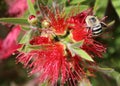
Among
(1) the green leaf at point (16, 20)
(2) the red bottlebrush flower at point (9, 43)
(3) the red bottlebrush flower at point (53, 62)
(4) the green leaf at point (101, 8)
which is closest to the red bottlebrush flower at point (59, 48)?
(3) the red bottlebrush flower at point (53, 62)

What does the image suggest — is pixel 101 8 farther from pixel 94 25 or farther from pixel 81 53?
pixel 81 53

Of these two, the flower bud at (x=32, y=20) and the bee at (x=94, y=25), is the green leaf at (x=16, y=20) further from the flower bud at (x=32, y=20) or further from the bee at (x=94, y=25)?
the bee at (x=94, y=25)

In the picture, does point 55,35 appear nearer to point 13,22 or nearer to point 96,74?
point 13,22

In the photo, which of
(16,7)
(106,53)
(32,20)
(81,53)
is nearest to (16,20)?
(32,20)

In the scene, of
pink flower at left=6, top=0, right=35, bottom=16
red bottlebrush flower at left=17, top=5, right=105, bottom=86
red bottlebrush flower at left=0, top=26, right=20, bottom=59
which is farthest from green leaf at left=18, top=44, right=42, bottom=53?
pink flower at left=6, top=0, right=35, bottom=16

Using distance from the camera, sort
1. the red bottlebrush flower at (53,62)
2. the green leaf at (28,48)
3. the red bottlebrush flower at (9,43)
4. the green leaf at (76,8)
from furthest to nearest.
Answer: the red bottlebrush flower at (9,43), the green leaf at (76,8), the red bottlebrush flower at (53,62), the green leaf at (28,48)

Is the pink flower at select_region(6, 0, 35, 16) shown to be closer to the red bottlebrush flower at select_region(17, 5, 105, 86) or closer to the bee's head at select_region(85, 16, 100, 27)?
the red bottlebrush flower at select_region(17, 5, 105, 86)
